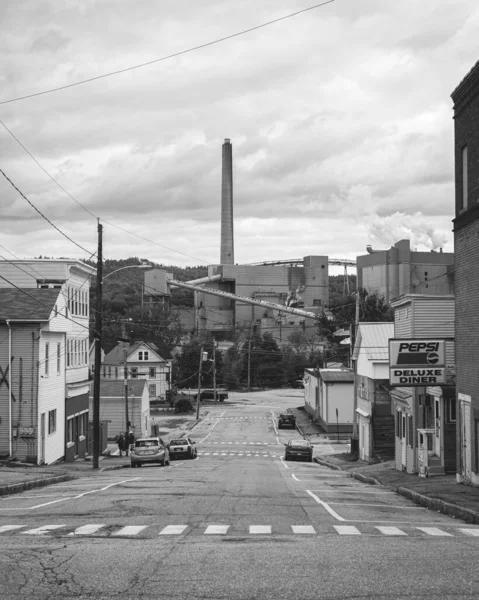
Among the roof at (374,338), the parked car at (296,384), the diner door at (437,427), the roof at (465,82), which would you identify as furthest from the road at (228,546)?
the parked car at (296,384)

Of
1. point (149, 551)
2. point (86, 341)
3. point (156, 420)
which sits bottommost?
point (156, 420)

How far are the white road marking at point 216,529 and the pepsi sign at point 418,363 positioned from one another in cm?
1509

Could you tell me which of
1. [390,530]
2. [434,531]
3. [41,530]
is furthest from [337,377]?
[41,530]

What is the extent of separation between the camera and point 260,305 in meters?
135

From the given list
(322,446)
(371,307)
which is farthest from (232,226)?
(322,446)

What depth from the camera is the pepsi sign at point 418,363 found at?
27906mm

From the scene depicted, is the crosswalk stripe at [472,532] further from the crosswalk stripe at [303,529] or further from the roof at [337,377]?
the roof at [337,377]

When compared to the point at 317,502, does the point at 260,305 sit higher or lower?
higher

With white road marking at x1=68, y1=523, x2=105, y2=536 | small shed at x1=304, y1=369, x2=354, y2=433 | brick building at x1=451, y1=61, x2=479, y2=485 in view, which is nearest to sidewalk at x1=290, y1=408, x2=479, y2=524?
brick building at x1=451, y1=61, x2=479, y2=485

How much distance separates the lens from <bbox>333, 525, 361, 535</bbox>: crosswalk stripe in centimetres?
1327

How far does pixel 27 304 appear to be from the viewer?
36688 millimetres

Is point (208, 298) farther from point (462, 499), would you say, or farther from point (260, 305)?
point (462, 499)

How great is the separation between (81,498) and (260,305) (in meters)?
115

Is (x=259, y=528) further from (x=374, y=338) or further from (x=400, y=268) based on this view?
(x=400, y=268)
